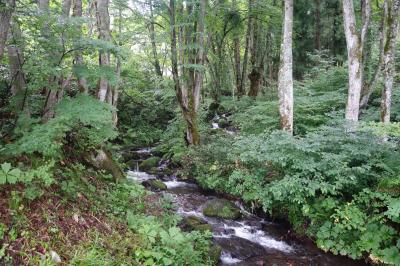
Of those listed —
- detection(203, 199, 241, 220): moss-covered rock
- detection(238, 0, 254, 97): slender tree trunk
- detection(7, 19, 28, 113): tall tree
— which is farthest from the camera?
detection(238, 0, 254, 97): slender tree trunk

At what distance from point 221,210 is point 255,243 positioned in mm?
1475

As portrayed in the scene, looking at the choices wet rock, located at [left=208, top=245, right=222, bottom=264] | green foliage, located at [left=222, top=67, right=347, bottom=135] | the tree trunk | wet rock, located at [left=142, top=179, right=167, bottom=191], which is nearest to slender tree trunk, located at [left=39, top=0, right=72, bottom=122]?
wet rock, located at [left=208, top=245, right=222, bottom=264]

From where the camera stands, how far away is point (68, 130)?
504 centimetres

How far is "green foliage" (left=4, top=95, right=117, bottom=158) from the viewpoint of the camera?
4359 mm

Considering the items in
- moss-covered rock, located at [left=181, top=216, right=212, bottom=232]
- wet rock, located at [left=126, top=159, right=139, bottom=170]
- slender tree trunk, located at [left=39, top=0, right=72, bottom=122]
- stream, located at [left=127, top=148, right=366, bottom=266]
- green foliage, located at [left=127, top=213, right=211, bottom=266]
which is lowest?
stream, located at [left=127, top=148, right=366, bottom=266]

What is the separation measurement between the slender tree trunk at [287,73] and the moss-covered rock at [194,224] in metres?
4.02

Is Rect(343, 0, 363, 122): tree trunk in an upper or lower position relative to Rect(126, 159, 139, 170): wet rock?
upper

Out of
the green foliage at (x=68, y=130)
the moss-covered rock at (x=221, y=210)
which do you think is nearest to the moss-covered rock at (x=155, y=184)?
the moss-covered rock at (x=221, y=210)

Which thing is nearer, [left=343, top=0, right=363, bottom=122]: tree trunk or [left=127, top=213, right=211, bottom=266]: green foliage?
[left=127, top=213, right=211, bottom=266]: green foliage

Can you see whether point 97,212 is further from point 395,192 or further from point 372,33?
point 372,33

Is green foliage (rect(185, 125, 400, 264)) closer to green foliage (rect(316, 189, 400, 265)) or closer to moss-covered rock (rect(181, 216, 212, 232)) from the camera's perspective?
green foliage (rect(316, 189, 400, 265))

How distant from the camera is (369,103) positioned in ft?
39.0

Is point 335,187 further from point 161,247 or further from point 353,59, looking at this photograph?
point 353,59

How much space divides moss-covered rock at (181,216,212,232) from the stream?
29 centimetres
